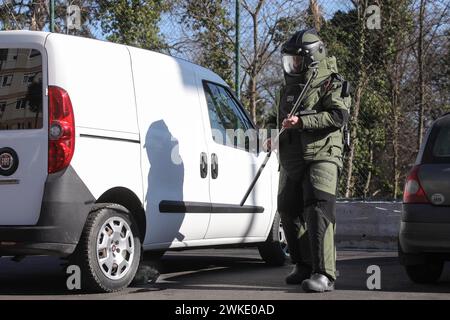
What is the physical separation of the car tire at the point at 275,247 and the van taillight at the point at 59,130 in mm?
3006

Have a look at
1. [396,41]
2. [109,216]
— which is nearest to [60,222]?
[109,216]

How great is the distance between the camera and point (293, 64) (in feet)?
20.7

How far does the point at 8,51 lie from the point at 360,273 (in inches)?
144

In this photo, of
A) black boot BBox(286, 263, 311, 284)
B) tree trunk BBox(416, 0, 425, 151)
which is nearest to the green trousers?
black boot BBox(286, 263, 311, 284)

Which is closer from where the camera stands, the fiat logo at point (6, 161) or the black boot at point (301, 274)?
the fiat logo at point (6, 161)

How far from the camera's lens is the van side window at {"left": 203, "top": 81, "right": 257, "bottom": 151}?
7520 millimetres

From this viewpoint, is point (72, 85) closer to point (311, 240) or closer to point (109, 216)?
point (109, 216)

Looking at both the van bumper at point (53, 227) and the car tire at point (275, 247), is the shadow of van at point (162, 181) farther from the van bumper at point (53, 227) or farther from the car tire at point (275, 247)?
the car tire at point (275, 247)

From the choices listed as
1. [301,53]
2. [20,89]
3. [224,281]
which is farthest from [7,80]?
[224,281]

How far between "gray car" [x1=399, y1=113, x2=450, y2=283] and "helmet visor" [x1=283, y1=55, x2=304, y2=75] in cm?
121

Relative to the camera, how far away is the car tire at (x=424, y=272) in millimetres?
6645

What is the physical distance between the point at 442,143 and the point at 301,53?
1340 mm

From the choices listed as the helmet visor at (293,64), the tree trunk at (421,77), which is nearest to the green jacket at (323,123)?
the helmet visor at (293,64)

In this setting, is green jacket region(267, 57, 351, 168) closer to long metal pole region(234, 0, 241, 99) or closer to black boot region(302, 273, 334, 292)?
black boot region(302, 273, 334, 292)
